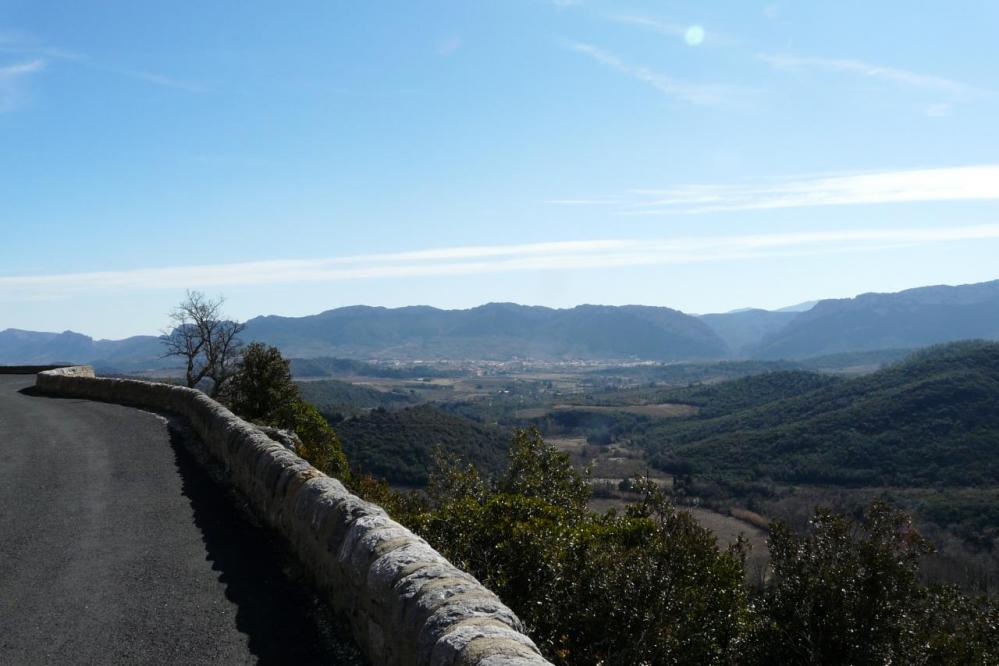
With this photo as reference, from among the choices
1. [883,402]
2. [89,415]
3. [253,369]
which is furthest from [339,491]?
[883,402]

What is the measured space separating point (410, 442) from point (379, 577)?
309ft

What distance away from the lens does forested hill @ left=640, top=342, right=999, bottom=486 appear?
349 feet

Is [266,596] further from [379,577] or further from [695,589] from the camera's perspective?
[695,589]

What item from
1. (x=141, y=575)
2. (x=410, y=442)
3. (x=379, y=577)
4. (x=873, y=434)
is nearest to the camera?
(x=379, y=577)

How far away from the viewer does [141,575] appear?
8.08 metres

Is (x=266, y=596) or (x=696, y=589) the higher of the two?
(x=266, y=596)

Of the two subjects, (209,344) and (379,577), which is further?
(209,344)

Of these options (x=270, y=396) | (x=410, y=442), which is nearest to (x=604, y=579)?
(x=270, y=396)

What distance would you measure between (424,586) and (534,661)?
142 cm

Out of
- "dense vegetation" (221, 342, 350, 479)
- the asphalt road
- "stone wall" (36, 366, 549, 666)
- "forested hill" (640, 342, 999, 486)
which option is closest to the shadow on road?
the asphalt road

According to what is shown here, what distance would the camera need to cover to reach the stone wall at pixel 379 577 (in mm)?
4742

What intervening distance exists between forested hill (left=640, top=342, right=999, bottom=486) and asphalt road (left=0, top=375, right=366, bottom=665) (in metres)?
108

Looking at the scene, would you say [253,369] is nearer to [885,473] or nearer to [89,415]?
[89,415]

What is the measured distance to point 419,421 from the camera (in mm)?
115875
